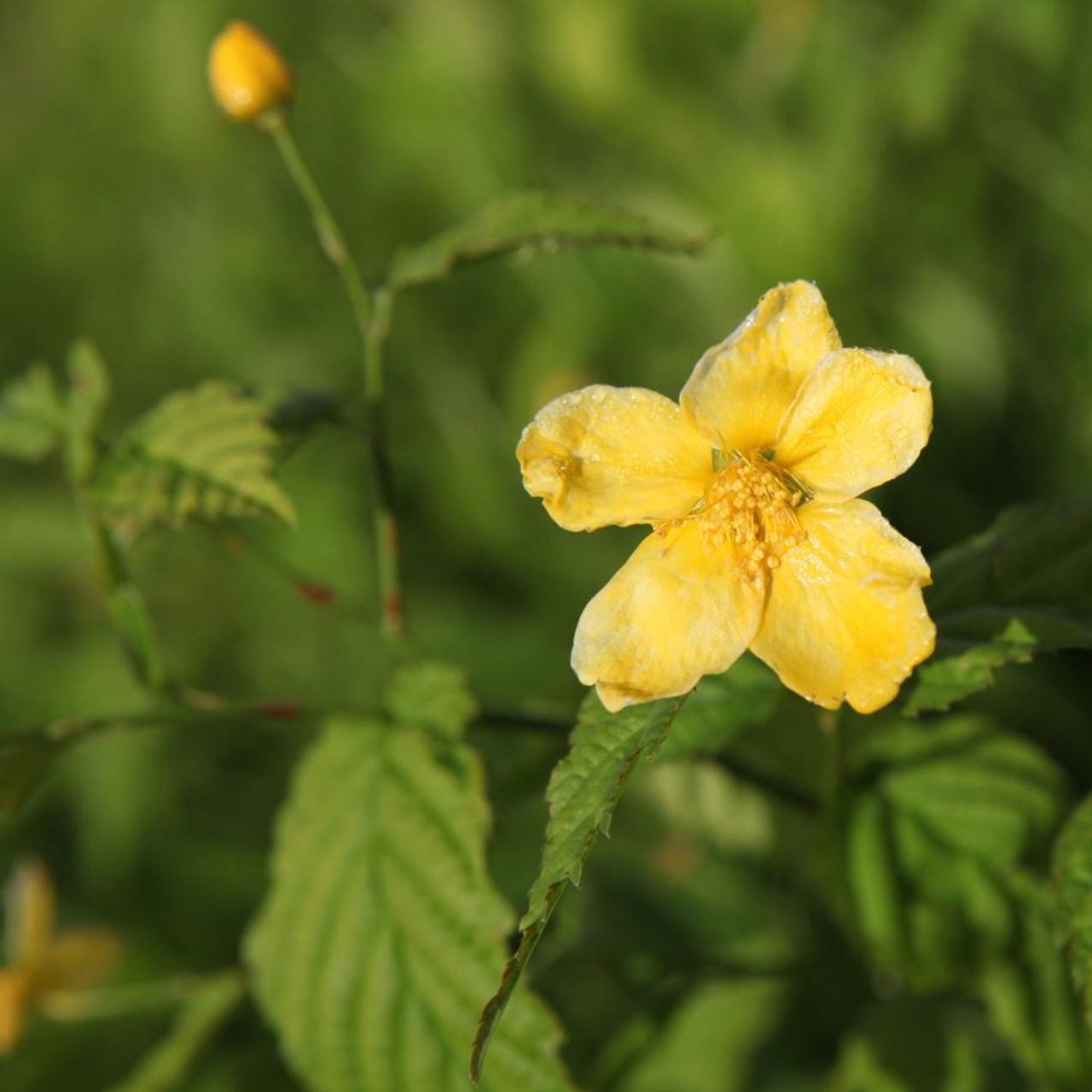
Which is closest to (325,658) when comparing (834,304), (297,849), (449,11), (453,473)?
(453,473)

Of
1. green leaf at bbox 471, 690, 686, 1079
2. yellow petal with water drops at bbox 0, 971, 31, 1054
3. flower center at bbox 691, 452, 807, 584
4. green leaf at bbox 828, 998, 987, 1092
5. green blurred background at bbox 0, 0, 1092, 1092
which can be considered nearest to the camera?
green leaf at bbox 471, 690, 686, 1079

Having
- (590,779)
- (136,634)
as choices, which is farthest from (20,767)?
(590,779)

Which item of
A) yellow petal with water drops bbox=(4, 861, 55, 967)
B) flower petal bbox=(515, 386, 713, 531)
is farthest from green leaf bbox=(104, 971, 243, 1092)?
flower petal bbox=(515, 386, 713, 531)

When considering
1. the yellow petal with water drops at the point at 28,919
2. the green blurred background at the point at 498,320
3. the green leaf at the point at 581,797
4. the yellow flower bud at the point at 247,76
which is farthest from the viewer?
the green blurred background at the point at 498,320

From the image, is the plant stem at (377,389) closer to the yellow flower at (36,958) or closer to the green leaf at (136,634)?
the green leaf at (136,634)

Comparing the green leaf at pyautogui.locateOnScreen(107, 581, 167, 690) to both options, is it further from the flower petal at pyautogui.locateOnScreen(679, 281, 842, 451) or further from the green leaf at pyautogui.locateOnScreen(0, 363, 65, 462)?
the flower petal at pyautogui.locateOnScreen(679, 281, 842, 451)

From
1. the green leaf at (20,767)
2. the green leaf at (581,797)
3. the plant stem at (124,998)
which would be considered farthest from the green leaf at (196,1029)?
the green leaf at (581,797)
